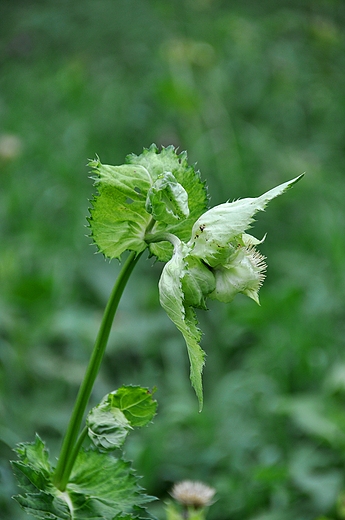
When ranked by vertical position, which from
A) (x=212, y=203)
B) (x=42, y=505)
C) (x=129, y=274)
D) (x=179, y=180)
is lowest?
(x=42, y=505)

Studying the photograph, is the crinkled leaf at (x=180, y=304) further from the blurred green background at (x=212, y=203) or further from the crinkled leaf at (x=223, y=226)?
the blurred green background at (x=212, y=203)

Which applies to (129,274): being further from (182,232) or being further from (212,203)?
(212,203)

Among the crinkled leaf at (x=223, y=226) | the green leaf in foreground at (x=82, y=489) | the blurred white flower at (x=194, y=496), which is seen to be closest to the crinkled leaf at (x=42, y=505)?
the green leaf in foreground at (x=82, y=489)

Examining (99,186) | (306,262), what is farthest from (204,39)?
(99,186)

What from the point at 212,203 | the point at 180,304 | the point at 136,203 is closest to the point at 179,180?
the point at 136,203

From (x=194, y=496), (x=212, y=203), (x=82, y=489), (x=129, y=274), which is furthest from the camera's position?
(x=212, y=203)

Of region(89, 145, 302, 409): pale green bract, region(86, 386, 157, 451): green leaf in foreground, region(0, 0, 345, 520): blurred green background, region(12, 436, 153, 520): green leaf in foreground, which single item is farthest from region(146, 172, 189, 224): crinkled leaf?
region(0, 0, 345, 520): blurred green background

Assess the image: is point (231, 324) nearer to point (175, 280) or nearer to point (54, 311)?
point (54, 311)
